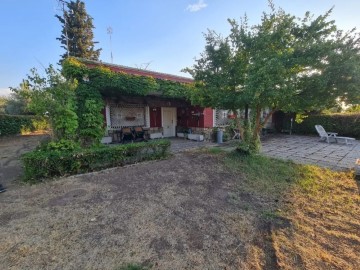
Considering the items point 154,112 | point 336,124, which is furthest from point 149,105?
point 336,124

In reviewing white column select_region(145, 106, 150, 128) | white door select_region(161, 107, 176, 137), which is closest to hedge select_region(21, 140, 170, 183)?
white column select_region(145, 106, 150, 128)

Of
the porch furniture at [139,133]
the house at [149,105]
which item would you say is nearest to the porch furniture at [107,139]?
the house at [149,105]

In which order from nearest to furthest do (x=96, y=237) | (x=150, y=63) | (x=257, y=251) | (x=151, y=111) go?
(x=257, y=251) < (x=96, y=237) < (x=151, y=111) < (x=150, y=63)

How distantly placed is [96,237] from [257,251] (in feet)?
7.04

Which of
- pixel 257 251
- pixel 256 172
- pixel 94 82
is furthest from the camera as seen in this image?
pixel 94 82

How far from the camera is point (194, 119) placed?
1236 centimetres

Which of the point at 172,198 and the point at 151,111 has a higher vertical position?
the point at 151,111

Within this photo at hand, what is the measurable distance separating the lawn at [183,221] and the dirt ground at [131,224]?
14 millimetres

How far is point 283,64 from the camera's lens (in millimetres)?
4852

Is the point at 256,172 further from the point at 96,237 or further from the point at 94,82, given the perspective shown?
the point at 94,82

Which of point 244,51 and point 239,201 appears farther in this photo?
point 244,51

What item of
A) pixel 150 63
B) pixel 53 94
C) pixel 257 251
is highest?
pixel 150 63

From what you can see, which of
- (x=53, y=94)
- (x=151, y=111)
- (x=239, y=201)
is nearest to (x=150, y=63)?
(x=151, y=111)

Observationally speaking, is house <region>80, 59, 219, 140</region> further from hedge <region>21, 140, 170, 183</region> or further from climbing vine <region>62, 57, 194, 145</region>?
hedge <region>21, 140, 170, 183</region>
